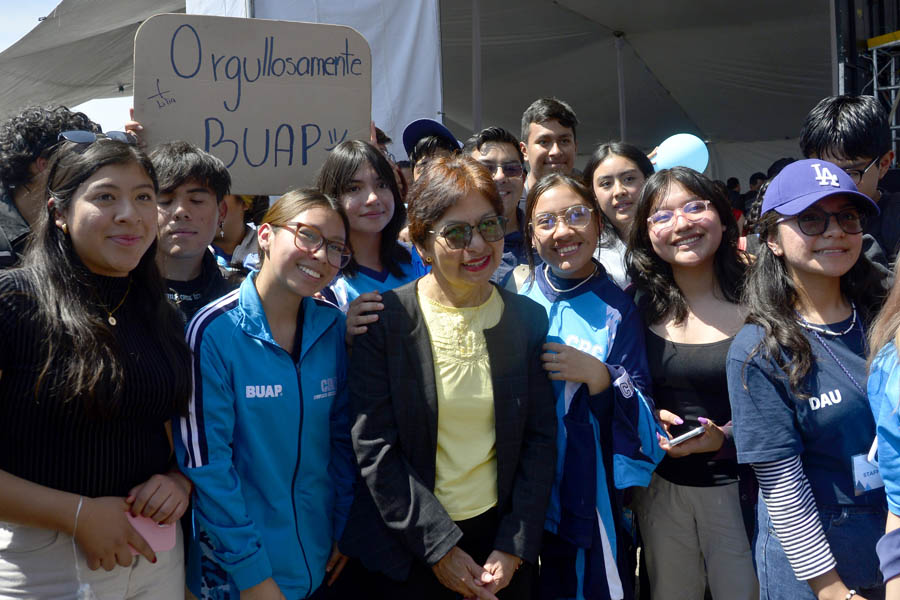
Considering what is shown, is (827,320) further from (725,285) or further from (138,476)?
(138,476)

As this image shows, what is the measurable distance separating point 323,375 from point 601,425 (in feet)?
2.76

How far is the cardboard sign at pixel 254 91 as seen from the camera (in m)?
2.57

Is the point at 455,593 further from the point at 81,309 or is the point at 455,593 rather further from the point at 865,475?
the point at 81,309

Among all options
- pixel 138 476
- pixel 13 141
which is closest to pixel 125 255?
pixel 138 476

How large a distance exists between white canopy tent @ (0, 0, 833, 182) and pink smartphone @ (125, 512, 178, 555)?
4.10 meters

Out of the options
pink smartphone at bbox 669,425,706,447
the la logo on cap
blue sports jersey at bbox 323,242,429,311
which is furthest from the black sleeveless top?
blue sports jersey at bbox 323,242,429,311

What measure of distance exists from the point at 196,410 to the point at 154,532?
1.04 feet

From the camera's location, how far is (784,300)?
1997 millimetres

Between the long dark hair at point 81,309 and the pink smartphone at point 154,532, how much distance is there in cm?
28

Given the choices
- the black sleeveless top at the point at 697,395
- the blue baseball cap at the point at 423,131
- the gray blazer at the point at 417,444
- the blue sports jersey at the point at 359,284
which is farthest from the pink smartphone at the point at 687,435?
the blue baseball cap at the point at 423,131

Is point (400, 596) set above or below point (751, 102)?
below

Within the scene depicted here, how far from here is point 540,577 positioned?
211 centimetres

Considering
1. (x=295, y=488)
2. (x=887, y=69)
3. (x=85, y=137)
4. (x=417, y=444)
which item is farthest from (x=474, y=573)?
(x=887, y=69)

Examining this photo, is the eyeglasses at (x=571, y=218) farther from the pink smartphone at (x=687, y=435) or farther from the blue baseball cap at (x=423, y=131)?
the blue baseball cap at (x=423, y=131)
